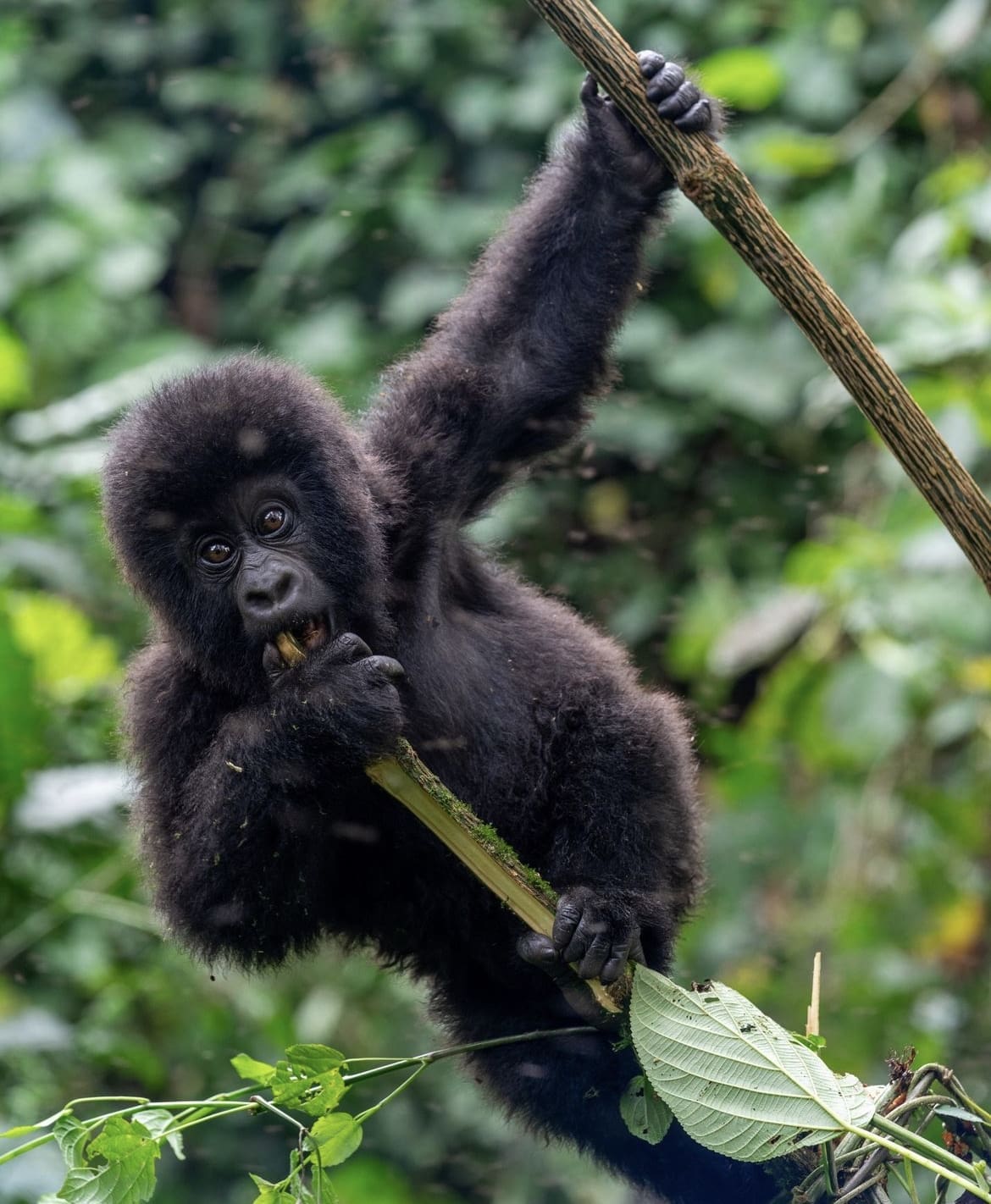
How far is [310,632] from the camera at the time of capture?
2701 millimetres

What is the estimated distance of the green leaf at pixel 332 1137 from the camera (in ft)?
7.16

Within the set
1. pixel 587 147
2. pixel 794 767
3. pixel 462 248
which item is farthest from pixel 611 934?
pixel 462 248

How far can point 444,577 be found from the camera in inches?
126

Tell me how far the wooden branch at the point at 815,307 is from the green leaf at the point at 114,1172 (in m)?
1.52

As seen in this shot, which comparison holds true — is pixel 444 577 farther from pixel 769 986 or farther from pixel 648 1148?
pixel 769 986

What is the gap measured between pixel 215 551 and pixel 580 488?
368 centimetres

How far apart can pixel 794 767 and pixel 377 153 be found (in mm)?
3062

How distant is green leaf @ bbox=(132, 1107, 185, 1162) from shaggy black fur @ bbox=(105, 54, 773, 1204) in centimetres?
51

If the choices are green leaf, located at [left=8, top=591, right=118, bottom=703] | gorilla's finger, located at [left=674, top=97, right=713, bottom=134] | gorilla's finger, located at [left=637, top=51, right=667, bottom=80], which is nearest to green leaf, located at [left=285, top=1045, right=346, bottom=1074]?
gorilla's finger, located at [left=674, top=97, right=713, bottom=134]

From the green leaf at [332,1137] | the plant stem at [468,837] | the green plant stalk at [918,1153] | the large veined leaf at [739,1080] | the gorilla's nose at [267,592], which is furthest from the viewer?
the gorilla's nose at [267,592]

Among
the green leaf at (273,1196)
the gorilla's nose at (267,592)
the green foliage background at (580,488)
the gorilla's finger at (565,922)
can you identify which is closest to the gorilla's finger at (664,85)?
the gorilla's nose at (267,592)

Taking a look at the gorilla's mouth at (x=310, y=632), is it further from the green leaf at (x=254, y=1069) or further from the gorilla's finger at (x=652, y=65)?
the gorilla's finger at (x=652, y=65)

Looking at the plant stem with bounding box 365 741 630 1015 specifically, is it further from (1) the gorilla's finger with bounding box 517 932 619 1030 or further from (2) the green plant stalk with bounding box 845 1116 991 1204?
(2) the green plant stalk with bounding box 845 1116 991 1204

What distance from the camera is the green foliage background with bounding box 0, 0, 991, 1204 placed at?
190 inches
